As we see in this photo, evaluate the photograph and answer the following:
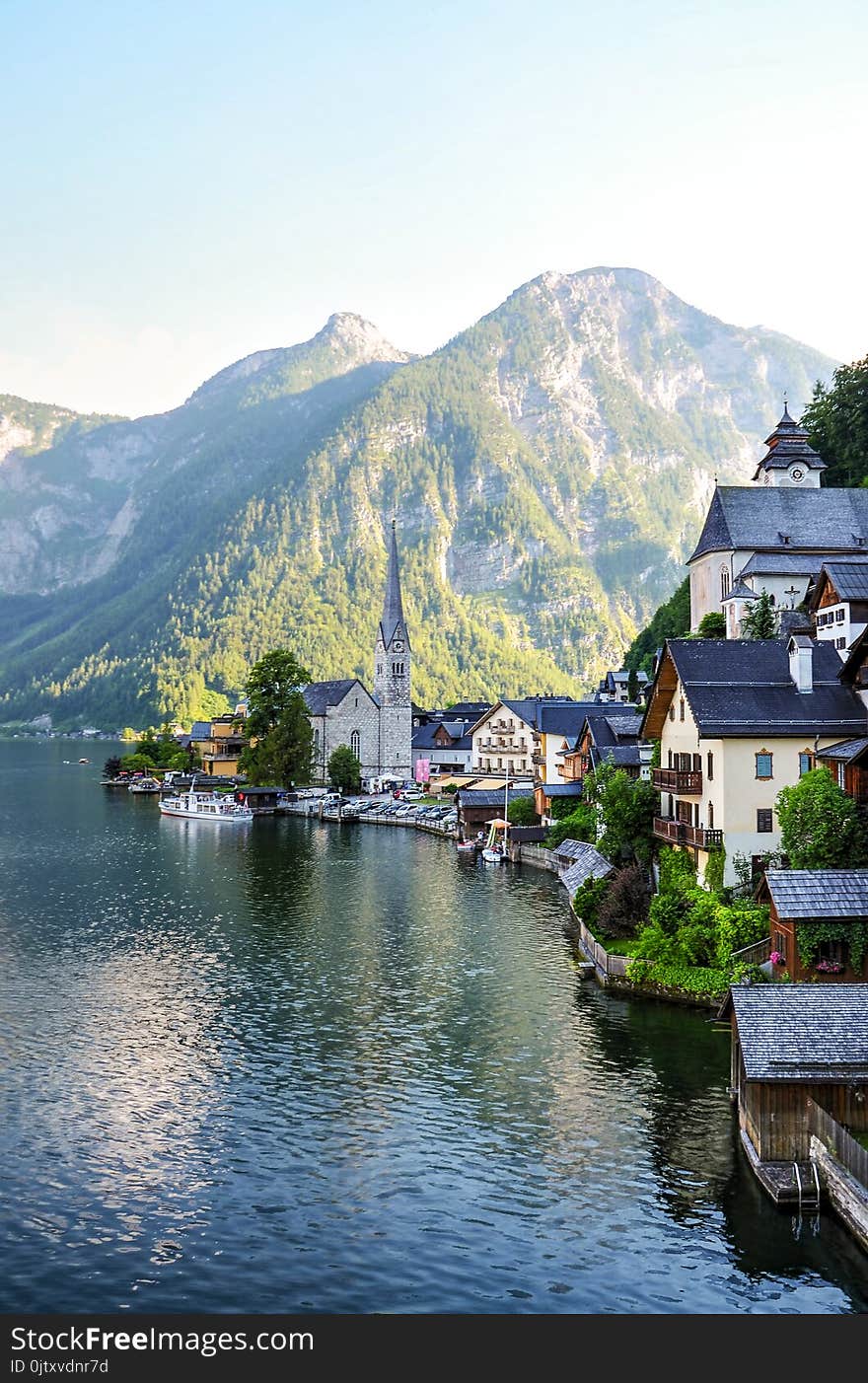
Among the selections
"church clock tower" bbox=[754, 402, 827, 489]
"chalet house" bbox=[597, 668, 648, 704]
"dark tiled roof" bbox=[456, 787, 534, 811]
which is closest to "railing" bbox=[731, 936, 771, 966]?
"dark tiled roof" bbox=[456, 787, 534, 811]

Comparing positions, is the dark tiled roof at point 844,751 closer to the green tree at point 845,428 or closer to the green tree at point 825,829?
the green tree at point 825,829

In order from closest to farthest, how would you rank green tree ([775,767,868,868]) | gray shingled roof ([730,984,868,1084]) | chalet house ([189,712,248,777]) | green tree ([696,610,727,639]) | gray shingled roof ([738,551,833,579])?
gray shingled roof ([730,984,868,1084]) → green tree ([775,767,868,868]) → gray shingled roof ([738,551,833,579]) → green tree ([696,610,727,639]) → chalet house ([189,712,248,777])

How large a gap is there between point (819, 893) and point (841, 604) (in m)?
25.2

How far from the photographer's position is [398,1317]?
23.0 m

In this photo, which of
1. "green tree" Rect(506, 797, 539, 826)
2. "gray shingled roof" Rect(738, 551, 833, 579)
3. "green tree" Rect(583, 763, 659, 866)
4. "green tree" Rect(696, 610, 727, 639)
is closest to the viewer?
"green tree" Rect(583, 763, 659, 866)

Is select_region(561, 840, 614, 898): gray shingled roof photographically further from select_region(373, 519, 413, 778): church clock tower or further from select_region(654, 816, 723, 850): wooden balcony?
select_region(373, 519, 413, 778): church clock tower

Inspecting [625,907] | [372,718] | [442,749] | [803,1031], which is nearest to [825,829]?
[625,907]

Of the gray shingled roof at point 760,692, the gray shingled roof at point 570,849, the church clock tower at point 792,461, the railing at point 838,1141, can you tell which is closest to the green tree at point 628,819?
the gray shingled roof at point 760,692

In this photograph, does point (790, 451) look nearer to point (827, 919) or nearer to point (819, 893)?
point (819, 893)

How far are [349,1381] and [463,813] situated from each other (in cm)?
8564

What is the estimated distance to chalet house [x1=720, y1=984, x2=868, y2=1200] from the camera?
28516 millimetres

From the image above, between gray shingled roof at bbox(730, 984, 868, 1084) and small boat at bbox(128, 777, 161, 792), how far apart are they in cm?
14472

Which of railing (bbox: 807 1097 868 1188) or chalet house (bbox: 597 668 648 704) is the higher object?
chalet house (bbox: 597 668 648 704)

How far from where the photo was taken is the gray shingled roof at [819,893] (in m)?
37.2
